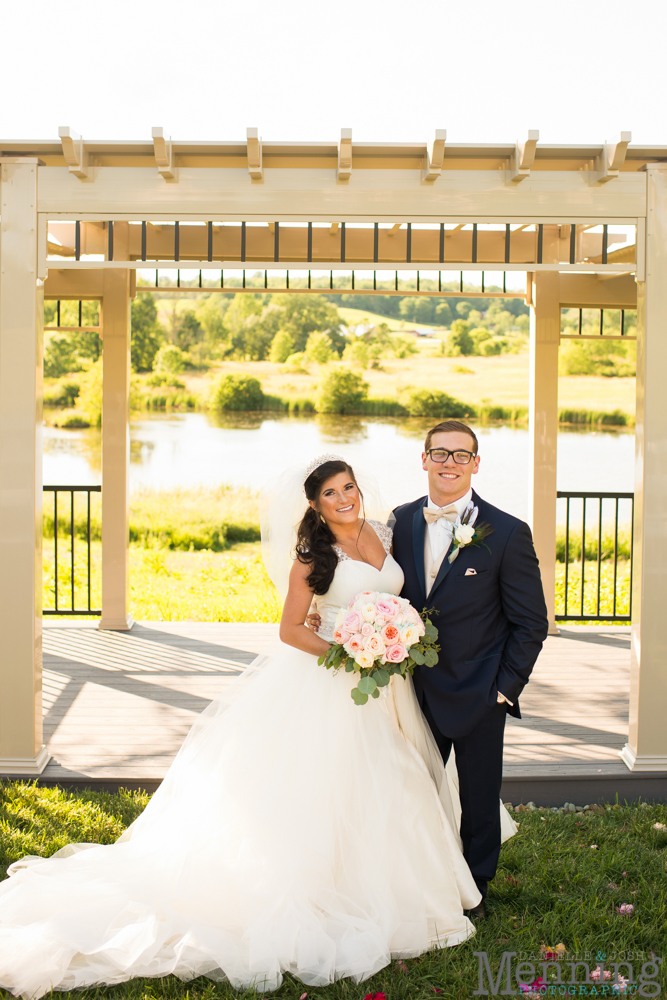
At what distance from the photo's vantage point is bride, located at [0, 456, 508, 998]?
94.0 inches

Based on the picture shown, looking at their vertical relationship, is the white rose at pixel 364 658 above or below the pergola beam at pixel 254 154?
below

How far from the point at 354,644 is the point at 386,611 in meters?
0.15

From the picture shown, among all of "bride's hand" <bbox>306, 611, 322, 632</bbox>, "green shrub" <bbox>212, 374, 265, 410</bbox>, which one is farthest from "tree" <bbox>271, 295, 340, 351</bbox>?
"bride's hand" <bbox>306, 611, 322, 632</bbox>

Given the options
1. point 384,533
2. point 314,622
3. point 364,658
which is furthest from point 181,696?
point 364,658

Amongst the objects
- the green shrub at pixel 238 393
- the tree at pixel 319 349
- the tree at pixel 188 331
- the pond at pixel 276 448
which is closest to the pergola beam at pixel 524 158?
the pond at pixel 276 448

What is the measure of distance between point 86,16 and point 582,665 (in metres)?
22.7

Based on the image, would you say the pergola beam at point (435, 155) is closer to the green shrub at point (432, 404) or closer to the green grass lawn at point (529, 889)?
the green grass lawn at point (529, 889)

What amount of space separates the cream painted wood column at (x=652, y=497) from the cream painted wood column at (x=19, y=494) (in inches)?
116

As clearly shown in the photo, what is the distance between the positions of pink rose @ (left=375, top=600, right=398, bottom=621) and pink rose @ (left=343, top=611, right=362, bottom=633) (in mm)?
66

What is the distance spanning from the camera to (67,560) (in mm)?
15047

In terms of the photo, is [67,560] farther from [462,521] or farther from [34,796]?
[462,521]

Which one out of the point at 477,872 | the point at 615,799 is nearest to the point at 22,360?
the point at 477,872

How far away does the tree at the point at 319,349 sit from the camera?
60.9 feet

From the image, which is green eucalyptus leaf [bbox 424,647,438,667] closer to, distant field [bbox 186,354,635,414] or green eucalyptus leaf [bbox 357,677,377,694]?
green eucalyptus leaf [bbox 357,677,377,694]
